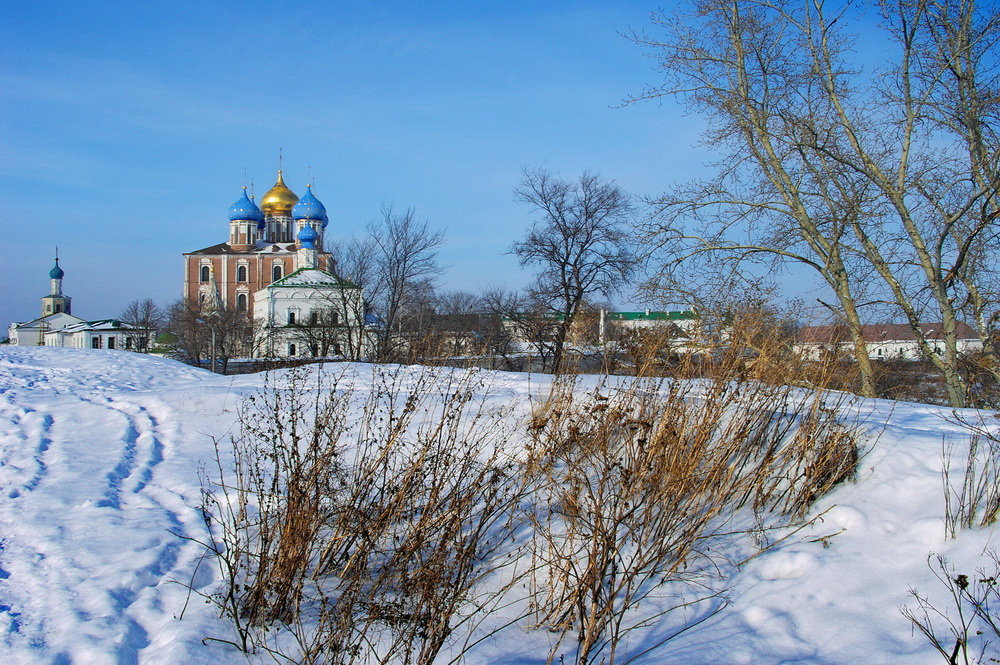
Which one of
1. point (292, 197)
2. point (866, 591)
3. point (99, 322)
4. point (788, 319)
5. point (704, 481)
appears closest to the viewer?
point (866, 591)

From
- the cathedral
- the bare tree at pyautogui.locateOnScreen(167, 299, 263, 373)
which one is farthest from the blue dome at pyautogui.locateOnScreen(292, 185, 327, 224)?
the bare tree at pyautogui.locateOnScreen(167, 299, 263, 373)

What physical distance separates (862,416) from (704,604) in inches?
107

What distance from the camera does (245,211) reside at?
6838cm

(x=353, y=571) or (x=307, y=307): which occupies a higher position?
(x=307, y=307)

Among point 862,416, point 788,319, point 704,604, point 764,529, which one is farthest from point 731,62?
point 704,604

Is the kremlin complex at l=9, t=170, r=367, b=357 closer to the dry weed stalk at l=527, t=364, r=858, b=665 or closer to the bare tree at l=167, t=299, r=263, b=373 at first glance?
the bare tree at l=167, t=299, r=263, b=373

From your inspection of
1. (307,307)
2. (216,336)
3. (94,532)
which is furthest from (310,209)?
(94,532)

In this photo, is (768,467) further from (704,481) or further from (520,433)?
(520,433)

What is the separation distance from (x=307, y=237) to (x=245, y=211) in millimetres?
11552

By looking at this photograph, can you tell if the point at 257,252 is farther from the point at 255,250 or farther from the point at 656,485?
the point at 656,485

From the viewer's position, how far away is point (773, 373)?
16.8 ft

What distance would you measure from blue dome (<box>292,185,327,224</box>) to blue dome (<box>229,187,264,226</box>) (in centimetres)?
546

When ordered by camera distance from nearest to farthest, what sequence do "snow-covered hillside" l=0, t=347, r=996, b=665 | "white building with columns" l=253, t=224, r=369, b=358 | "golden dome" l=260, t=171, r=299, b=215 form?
"snow-covered hillside" l=0, t=347, r=996, b=665 < "white building with columns" l=253, t=224, r=369, b=358 < "golden dome" l=260, t=171, r=299, b=215

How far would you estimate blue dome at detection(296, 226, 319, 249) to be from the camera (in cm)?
6041
